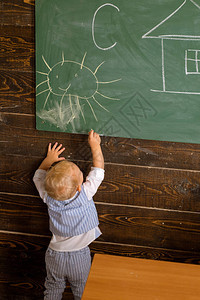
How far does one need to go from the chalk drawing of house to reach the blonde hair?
0.64 metres

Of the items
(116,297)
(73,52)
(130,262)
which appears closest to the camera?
(116,297)

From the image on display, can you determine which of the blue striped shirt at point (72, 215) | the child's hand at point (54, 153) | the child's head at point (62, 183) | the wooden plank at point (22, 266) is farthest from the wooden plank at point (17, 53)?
the wooden plank at point (22, 266)

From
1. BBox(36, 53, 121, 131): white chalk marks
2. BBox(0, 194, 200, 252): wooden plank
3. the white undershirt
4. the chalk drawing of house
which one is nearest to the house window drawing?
Answer: the chalk drawing of house

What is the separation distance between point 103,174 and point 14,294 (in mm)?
1108

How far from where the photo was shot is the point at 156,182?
205cm

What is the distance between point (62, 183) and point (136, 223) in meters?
0.61

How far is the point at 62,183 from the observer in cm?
→ 176

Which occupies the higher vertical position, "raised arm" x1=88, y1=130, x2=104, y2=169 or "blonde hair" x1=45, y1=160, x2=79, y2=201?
"raised arm" x1=88, y1=130, x2=104, y2=169

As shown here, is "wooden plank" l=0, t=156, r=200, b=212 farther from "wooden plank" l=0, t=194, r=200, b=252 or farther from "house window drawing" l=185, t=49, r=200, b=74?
"house window drawing" l=185, t=49, r=200, b=74

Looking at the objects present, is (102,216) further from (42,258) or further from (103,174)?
(42,258)

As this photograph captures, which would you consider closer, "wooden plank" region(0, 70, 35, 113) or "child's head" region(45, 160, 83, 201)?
"child's head" region(45, 160, 83, 201)

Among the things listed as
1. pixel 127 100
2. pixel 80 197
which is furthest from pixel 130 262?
pixel 127 100

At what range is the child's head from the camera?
176cm

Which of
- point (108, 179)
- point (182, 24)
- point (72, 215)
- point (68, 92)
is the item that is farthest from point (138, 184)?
point (182, 24)
